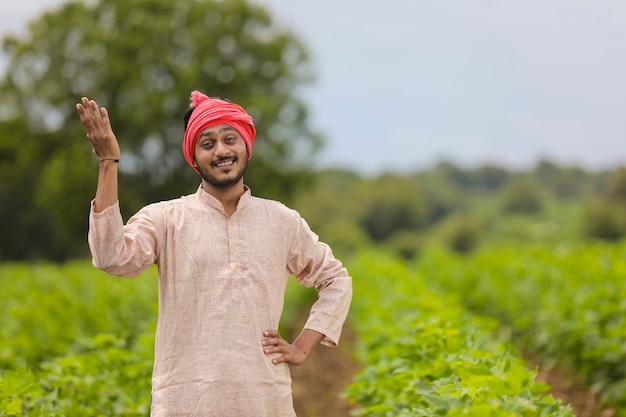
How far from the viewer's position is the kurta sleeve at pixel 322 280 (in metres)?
3.53

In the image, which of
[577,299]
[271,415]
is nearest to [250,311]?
[271,415]

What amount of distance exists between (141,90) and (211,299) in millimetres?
29188

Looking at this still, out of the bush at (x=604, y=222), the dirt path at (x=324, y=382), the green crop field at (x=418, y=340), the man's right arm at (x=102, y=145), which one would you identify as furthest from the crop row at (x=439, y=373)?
the bush at (x=604, y=222)

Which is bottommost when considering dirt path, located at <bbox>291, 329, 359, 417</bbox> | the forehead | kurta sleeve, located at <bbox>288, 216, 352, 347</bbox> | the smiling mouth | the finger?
dirt path, located at <bbox>291, 329, 359, 417</bbox>

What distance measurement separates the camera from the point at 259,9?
34312 mm

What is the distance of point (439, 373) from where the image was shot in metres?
4.47

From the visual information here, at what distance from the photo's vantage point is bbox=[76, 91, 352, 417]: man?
3.23m

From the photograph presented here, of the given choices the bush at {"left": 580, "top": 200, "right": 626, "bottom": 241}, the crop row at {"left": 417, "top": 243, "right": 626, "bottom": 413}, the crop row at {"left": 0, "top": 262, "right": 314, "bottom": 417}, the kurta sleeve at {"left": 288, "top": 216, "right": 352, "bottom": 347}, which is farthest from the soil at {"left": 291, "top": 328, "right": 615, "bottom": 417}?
the bush at {"left": 580, "top": 200, "right": 626, "bottom": 241}

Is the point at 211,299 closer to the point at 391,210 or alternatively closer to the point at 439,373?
the point at 439,373

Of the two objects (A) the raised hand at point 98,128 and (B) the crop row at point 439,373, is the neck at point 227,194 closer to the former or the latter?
(A) the raised hand at point 98,128

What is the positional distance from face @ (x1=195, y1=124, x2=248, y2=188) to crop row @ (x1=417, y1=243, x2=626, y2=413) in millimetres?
5296

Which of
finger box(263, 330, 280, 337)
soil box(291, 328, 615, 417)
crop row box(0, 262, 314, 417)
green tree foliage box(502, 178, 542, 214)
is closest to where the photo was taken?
finger box(263, 330, 280, 337)

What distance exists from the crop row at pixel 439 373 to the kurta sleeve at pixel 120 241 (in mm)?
1267

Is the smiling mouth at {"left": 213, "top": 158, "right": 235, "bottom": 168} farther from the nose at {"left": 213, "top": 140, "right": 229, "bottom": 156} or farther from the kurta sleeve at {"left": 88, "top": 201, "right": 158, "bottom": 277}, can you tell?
the kurta sleeve at {"left": 88, "top": 201, "right": 158, "bottom": 277}
